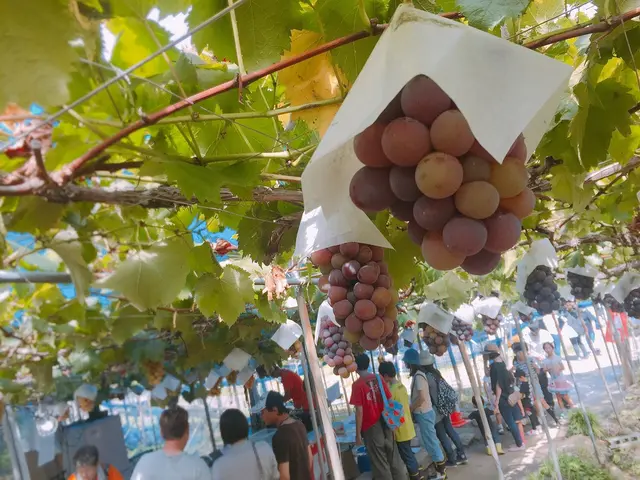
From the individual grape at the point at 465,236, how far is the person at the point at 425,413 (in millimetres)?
5476

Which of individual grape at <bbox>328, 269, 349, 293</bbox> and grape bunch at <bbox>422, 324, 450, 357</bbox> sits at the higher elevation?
individual grape at <bbox>328, 269, 349, 293</bbox>

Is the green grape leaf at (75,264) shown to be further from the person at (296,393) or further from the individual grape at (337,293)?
the person at (296,393)

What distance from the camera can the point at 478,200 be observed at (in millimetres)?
514

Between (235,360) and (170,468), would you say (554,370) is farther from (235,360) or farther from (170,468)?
(170,468)

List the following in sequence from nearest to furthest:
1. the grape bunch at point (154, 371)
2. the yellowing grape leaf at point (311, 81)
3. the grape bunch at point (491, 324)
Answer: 1. the yellowing grape leaf at point (311, 81)
2. the grape bunch at point (154, 371)
3. the grape bunch at point (491, 324)

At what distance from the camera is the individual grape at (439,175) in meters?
0.50

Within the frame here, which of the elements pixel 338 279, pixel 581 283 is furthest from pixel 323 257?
pixel 581 283

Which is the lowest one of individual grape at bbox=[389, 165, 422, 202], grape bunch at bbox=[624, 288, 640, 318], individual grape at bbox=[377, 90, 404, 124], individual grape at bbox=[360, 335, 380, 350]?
grape bunch at bbox=[624, 288, 640, 318]

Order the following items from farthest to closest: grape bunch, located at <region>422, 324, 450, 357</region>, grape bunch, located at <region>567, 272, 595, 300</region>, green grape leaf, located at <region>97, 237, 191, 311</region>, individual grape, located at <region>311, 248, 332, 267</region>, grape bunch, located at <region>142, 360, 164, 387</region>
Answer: grape bunch, located at <region>142, 360, 164, 387</region>, grape bunch, located at <region>422, 324, 450, 357</region>, grape bunch, located at <region>567, 272, 595, 300</region>, individual grape, located at <region>311, 248, 332, 267</region>, green grape leaf, located at <region>97, 237, 191, 311</region>

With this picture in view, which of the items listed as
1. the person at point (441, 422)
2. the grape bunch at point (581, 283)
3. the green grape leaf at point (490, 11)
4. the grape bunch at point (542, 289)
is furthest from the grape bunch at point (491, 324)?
the green grape leaf at point (490, 11)

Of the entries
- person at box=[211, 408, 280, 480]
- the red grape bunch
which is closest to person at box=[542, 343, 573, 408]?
the red grape bunch

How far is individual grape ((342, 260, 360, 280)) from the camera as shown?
4.11ft

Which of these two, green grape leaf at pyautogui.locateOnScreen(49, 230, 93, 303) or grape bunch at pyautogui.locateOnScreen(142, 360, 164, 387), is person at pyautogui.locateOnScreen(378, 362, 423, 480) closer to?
grape bunch at pyautogui.locateOnScreen(142, 360, 164, 387)

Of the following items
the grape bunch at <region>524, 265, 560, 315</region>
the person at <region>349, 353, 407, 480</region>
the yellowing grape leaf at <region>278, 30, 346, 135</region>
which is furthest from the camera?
the person at <region>349, 353, 407, 480</region>
